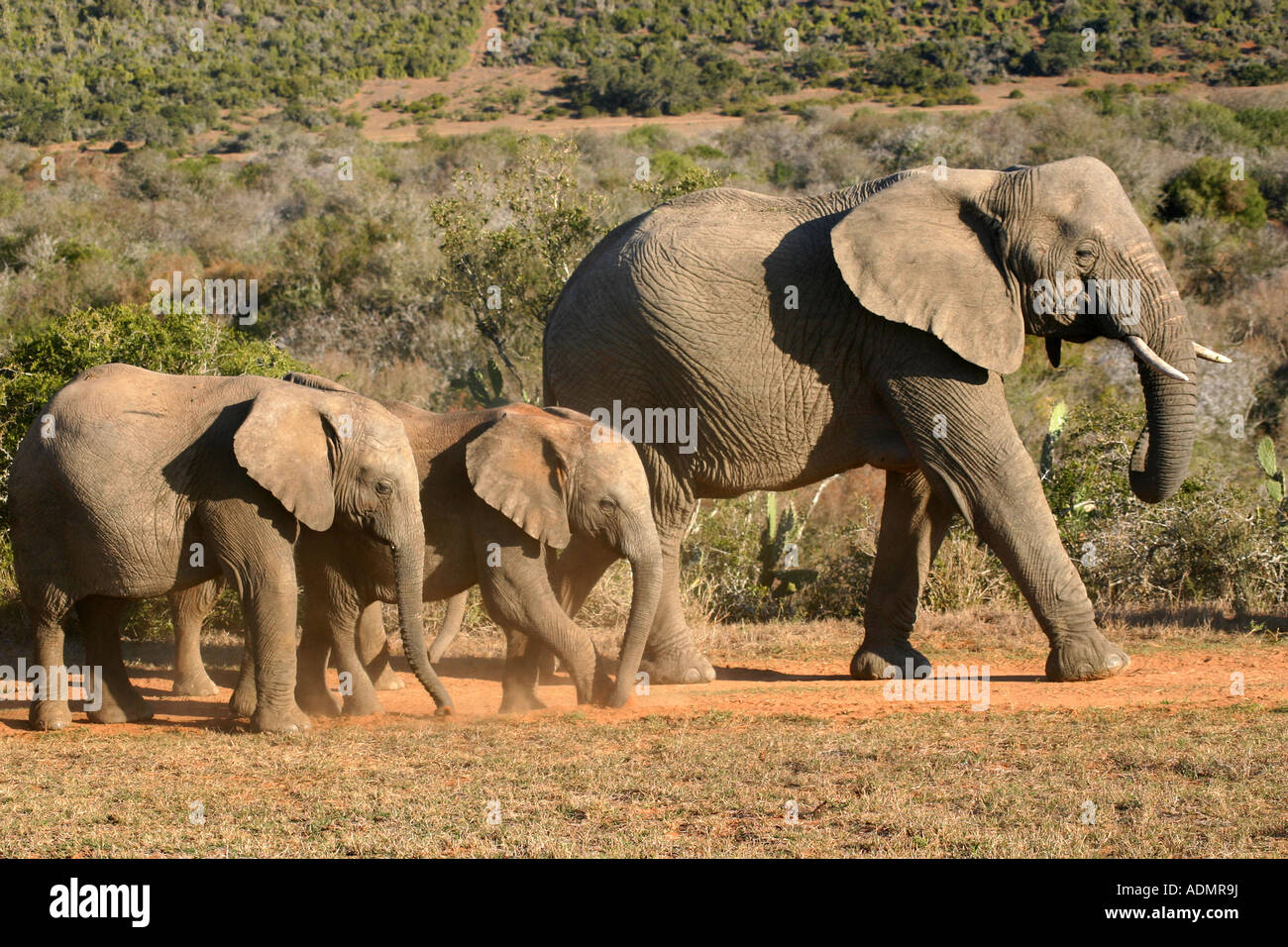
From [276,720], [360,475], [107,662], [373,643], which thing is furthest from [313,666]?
[360,475]

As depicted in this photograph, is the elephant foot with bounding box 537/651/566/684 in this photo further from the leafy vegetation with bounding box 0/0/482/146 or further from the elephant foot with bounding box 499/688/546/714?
the leafy vegetation with bounding box 0/0/482/146

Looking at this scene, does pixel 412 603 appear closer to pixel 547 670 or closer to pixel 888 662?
pixel 547 670

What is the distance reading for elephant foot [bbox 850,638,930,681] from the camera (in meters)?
10.7

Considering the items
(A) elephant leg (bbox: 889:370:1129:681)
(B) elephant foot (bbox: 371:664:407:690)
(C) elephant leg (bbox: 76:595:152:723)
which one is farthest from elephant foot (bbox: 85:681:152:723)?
(A) elephant leg (bbox: 889:370:1129:681)

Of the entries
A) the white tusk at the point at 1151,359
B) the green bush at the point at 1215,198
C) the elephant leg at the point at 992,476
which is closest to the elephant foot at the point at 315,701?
the elephant leg at the point at 992,476

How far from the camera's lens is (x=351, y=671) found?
948 cm

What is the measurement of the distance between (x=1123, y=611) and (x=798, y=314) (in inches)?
173

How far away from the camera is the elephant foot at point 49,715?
9.16 metres

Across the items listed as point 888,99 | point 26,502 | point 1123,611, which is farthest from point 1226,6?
point 26,502

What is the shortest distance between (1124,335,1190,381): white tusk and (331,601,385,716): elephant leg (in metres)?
4.89

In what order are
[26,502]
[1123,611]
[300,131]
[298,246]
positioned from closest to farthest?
[26,502] < [1123,611] < [298,246] < [300,131]

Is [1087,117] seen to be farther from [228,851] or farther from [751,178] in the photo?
[228,851]

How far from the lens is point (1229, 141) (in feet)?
120

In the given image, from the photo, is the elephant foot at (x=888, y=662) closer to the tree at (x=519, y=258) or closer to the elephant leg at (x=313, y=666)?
the elephant leg at (x=313, y=666)
